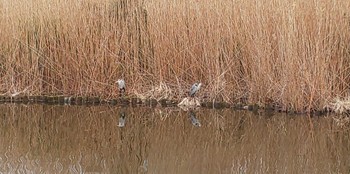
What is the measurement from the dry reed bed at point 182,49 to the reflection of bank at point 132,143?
25.6 inches

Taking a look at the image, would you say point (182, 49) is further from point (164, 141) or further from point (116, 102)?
point (164, 141)

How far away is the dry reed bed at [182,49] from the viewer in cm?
486

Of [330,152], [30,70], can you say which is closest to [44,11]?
[30,70]

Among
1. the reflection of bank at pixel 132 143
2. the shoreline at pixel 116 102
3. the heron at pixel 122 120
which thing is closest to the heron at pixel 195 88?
the shoreline at pixel 116 102

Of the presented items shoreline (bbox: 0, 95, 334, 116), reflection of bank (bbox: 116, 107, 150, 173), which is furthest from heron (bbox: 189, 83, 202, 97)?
reflection of bank (bbox: 116, 107, 150, 173)

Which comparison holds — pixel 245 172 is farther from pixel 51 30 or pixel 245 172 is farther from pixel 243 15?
pixel 51 30

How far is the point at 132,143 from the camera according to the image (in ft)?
13.6

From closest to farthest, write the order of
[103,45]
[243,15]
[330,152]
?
1. [330,152]
2. [243,15]
3. [103,45]

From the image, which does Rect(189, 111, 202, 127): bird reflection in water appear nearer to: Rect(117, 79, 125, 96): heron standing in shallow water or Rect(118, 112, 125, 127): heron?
Rect(118, 112, 125, 127): heron

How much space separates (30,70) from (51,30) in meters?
0.49

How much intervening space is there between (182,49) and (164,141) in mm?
1527

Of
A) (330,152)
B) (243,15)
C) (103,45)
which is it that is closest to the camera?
(330,152)

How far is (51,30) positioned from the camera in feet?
18.8

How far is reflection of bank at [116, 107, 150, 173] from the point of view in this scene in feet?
11.8
